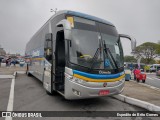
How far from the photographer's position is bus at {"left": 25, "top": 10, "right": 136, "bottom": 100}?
18.4 ft

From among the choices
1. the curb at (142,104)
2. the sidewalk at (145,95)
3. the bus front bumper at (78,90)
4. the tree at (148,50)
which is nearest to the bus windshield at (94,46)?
the bus front bumper at (78,90)

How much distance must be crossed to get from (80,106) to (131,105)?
214 cm

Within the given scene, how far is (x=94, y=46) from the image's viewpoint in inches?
241

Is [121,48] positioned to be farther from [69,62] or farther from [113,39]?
[69,62]

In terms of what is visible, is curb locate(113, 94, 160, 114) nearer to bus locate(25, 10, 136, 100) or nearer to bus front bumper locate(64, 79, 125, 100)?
bus locate(25, 10, 136, 100)

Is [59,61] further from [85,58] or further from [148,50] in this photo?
[148,50]

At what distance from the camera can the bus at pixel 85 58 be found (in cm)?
561

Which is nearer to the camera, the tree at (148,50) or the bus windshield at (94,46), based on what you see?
the bus windshield at (94,46)

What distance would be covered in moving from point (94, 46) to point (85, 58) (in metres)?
0.64

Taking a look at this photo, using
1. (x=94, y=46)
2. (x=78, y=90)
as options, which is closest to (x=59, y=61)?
(x=94, y=46)

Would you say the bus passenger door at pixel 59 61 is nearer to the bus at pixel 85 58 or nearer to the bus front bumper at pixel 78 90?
the bus at pixel 85 58

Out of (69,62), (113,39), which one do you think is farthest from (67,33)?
(113,39)

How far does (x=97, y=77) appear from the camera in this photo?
573 centimetres

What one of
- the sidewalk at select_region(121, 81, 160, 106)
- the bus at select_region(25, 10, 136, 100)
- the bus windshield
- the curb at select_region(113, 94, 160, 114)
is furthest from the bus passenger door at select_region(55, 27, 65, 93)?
the sidewalk at select_region(121, 81, 160, 106)
